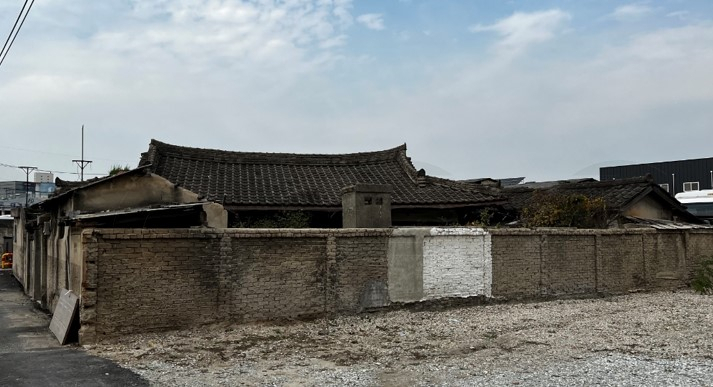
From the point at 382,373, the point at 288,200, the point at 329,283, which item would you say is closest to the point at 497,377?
the point at 382,373

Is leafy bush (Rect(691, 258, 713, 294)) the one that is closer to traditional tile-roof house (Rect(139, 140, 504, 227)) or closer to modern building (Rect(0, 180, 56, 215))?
traditional tile-roof house (Rect(139, 140, 504, 227))

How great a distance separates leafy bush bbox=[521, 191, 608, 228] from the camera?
17.4 metres

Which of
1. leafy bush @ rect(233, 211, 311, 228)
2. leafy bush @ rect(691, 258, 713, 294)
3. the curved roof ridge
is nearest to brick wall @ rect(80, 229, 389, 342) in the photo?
leafy bush @ rect(233, 211, 311, 228)

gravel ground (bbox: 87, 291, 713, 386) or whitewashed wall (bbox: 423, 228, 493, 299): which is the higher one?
whitewashed wall (bbox: 423, 228, 493, 299)

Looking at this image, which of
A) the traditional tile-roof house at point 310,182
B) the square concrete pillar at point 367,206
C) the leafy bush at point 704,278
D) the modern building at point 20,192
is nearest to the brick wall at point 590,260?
the leafy bush at point 704,278

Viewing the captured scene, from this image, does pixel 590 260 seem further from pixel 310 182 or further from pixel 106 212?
pixel 106 212

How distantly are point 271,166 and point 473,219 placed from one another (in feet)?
22.9

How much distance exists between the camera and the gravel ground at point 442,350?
809cm

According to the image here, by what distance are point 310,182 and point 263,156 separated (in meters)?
2.48

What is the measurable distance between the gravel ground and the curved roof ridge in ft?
30.5

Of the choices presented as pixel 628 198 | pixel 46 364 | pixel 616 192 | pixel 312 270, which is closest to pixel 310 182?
pixel 312 270

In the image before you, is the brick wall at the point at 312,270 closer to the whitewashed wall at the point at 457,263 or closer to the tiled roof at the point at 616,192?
the whitewashed wall at the point at 457,263

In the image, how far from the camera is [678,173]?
41.3 meters

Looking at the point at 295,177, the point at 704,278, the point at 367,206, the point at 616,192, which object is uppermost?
the point at 295,177
